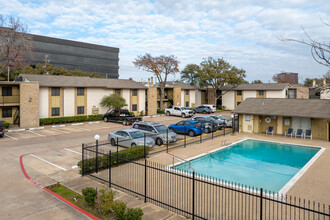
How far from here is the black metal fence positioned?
802 cm

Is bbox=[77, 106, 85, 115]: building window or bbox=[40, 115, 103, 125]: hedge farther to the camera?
bbox=[77, 106, 85, 115]: building window

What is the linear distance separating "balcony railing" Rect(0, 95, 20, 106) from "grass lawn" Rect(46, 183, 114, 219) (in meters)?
23.9

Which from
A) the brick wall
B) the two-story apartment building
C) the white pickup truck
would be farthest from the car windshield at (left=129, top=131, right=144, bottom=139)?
the white pickup truck

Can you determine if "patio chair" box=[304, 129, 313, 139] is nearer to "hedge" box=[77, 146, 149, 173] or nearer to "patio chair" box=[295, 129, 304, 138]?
"patio chair" box=[295, 129, 304, 138]

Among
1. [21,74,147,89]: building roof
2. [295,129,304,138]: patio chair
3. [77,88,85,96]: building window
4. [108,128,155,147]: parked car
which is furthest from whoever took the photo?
[77,88,85,96]: building window

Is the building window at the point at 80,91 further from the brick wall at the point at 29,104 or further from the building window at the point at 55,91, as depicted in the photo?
the brick wall at the point at 29,104

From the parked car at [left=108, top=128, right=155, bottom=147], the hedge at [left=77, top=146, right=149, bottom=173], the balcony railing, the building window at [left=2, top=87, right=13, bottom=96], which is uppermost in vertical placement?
the building window at [left=2, top=87, right=13, bottom=96]

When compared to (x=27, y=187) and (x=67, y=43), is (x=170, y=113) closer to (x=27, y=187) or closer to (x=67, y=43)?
(x=27, y=187)

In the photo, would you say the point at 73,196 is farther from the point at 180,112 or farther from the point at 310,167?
the point at 180,112

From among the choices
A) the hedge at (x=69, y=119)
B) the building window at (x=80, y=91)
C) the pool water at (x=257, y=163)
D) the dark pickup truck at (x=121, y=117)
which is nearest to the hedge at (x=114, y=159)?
the pool water at (x=257, y=163)

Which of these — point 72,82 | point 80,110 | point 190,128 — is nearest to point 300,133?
point 190,128

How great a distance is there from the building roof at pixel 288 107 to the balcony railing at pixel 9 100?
90.4ft

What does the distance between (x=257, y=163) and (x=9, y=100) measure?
2985cm

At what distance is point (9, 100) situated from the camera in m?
30.8
